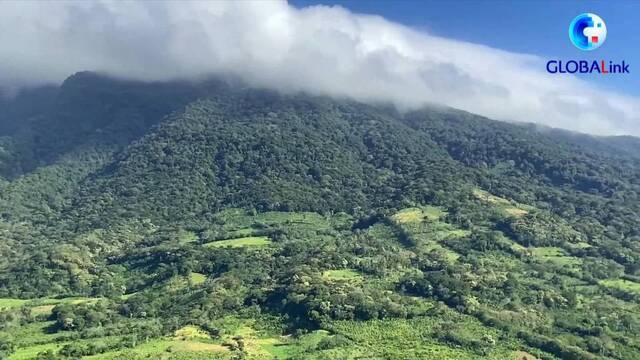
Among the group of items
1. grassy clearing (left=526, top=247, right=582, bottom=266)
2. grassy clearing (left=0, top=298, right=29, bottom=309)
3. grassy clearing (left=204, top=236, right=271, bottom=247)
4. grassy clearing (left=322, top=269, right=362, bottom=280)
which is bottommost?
grassy clearing (left=0, top=298, right=29, bottom=309)

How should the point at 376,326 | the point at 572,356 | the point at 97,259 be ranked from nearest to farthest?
the point at 572,356, the point at 376,326, the point at 97,259

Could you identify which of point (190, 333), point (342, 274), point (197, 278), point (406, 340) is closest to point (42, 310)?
point (197, 278)

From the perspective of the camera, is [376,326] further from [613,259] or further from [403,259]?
[613,259]

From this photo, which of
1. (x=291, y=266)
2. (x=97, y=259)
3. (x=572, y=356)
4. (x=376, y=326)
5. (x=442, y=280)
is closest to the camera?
(x=572, y=356)

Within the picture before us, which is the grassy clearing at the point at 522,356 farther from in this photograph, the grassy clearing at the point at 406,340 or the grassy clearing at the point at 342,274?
the grassy clearing at the point at 342,274

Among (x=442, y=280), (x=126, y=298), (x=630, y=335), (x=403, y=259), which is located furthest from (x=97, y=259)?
(x=630, y=335)

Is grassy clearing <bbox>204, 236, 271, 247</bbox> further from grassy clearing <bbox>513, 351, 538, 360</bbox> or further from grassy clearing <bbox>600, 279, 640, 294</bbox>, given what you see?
grassy clearing <bbox>600, 279, 640, 294</bbox>

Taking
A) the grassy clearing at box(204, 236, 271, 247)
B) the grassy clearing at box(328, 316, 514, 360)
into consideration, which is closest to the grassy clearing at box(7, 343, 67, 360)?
the grassy clearing at box(328, 316, 514, 360)
